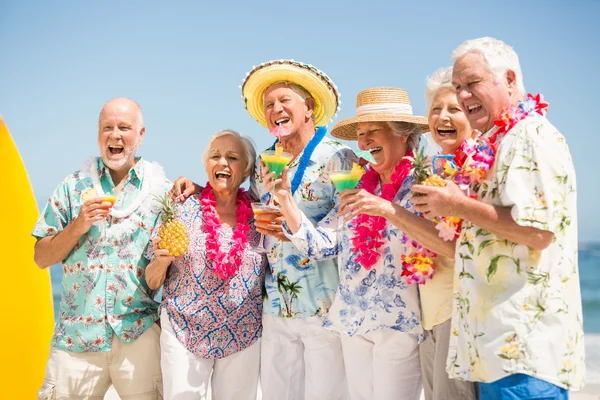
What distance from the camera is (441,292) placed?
315 cm

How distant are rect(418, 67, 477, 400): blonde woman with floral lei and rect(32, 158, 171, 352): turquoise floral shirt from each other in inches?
72.1

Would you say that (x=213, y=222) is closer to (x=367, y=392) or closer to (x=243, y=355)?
(x=243, y=355)

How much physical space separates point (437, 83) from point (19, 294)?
376 cm

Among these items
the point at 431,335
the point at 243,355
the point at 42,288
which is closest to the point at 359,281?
the point at 431,335

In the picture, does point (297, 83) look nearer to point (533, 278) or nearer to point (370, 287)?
point (370, 287)

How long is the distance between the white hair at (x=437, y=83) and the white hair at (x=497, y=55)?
0.61m

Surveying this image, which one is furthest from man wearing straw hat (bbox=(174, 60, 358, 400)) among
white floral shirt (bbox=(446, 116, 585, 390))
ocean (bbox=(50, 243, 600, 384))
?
ocean (bbox=(50, 243, 600, 384))

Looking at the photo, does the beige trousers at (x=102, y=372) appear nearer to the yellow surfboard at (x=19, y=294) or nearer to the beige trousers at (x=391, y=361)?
the yellow surfboard at (x=19, y=294)

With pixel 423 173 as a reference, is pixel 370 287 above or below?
below

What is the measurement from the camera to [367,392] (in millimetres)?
3504

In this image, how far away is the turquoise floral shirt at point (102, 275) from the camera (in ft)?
12.7

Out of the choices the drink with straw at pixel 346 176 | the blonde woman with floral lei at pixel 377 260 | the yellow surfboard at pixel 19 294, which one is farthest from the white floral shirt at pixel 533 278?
the yellow surfboard at pixel 19 294

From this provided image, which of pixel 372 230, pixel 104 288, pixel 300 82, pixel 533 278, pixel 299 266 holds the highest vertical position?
pixel 300 82

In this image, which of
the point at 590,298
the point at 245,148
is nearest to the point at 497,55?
the point at 245,148
